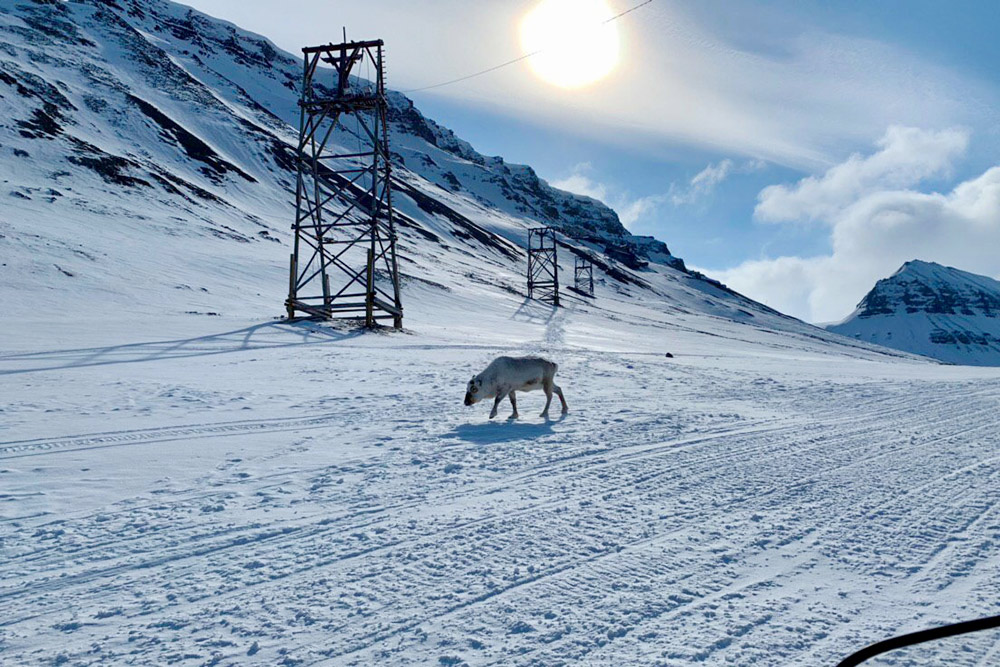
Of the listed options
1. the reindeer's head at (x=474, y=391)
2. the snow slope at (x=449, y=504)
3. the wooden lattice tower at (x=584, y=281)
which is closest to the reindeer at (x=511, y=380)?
the reindeer's head at (x=474, y=391)

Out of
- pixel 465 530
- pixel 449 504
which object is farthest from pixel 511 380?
pixel 465 530

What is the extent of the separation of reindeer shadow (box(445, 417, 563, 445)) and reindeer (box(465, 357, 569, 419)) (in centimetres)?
40

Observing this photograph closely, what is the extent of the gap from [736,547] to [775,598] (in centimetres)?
93

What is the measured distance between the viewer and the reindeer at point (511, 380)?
36.7 ft

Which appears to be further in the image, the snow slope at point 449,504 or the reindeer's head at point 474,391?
the reindeer's head at point 474,391

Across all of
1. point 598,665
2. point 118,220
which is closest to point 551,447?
point 598,665

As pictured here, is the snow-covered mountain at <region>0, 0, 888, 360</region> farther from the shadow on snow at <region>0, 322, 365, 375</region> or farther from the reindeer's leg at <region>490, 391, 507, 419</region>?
the reindeer's leg at <region>490, 391, 507, 419</region>

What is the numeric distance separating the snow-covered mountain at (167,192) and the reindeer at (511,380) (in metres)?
15.7

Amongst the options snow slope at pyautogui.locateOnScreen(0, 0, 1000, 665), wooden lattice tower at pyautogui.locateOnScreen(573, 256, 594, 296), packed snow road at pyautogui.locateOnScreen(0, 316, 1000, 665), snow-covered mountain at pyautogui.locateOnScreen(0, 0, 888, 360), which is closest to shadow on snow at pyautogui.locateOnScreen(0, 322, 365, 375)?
snow slope at pyautogui.locateOnScreen(0, 0, 1000, 665)

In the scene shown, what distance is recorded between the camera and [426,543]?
220 inches

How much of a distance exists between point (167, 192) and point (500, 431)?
48.6 metres

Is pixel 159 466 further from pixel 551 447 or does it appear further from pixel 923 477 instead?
pixel 923 477

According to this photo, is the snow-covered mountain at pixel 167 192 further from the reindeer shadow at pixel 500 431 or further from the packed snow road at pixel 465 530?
the reindeer shadow at pixel 500 431

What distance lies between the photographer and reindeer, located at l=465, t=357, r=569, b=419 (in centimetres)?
1120
